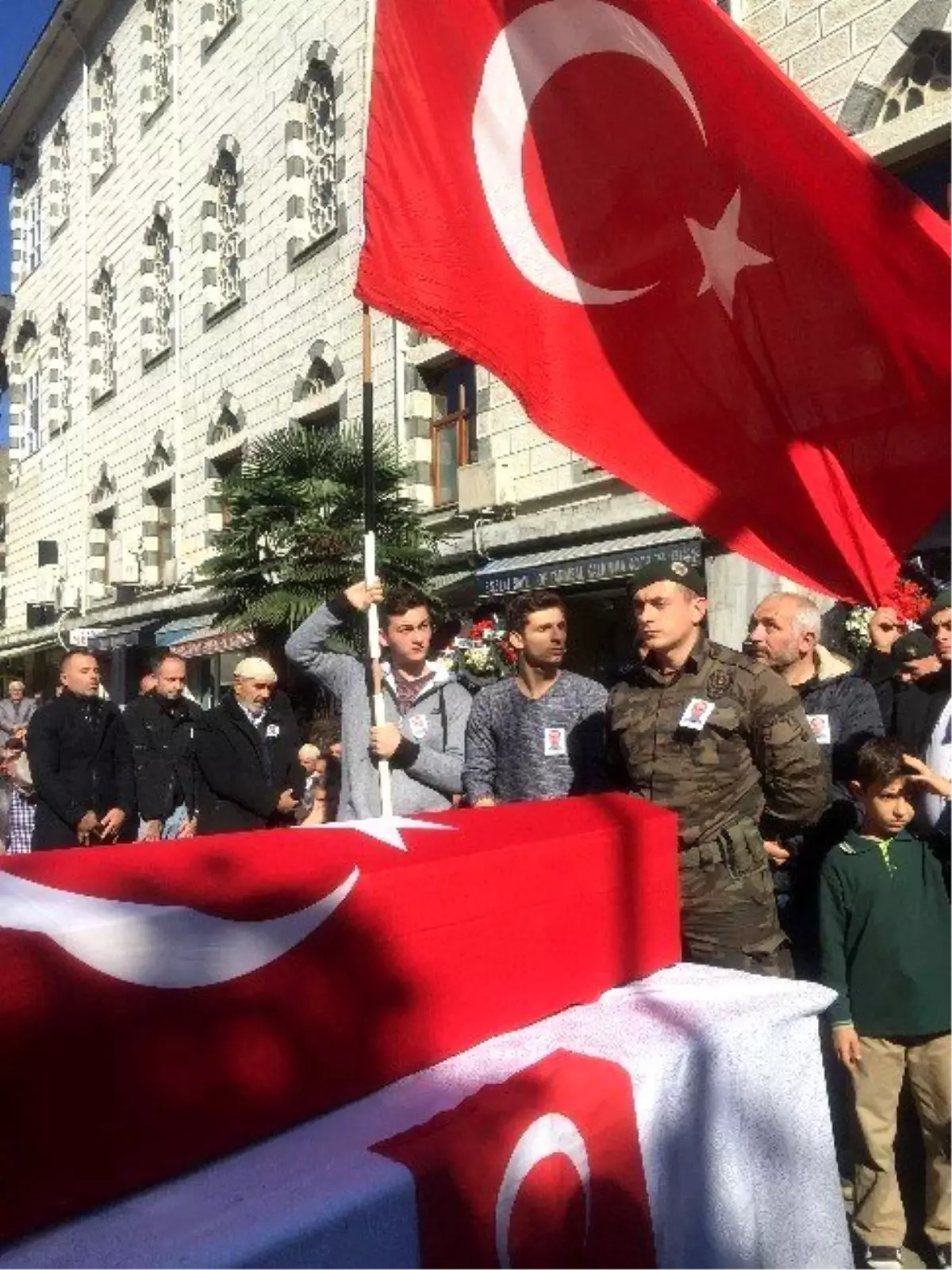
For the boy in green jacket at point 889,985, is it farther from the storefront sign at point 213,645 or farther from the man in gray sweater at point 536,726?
the storefront sign at point 213,645

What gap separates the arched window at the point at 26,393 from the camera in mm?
28244

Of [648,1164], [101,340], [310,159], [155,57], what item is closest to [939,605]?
[648,1164]

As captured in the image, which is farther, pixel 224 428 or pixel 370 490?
pixel 224 428

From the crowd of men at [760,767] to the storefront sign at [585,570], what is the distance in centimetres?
501

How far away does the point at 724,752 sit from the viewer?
3225 mm

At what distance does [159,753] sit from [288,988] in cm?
Answer: 677

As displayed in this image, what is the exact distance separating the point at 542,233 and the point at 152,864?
2187 mm

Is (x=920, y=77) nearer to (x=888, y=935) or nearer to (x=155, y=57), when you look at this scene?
(x=888, y=935)

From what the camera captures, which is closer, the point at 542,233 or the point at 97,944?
the point at 97,944

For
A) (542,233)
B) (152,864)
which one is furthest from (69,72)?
(152,864)

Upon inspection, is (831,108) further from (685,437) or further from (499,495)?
(685,437)

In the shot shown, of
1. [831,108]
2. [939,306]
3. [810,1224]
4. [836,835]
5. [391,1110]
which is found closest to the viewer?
[391,1110]

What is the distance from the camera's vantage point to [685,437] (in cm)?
314

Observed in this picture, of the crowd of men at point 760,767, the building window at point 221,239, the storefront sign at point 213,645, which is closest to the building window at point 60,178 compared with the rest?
the building window at point 221,239
